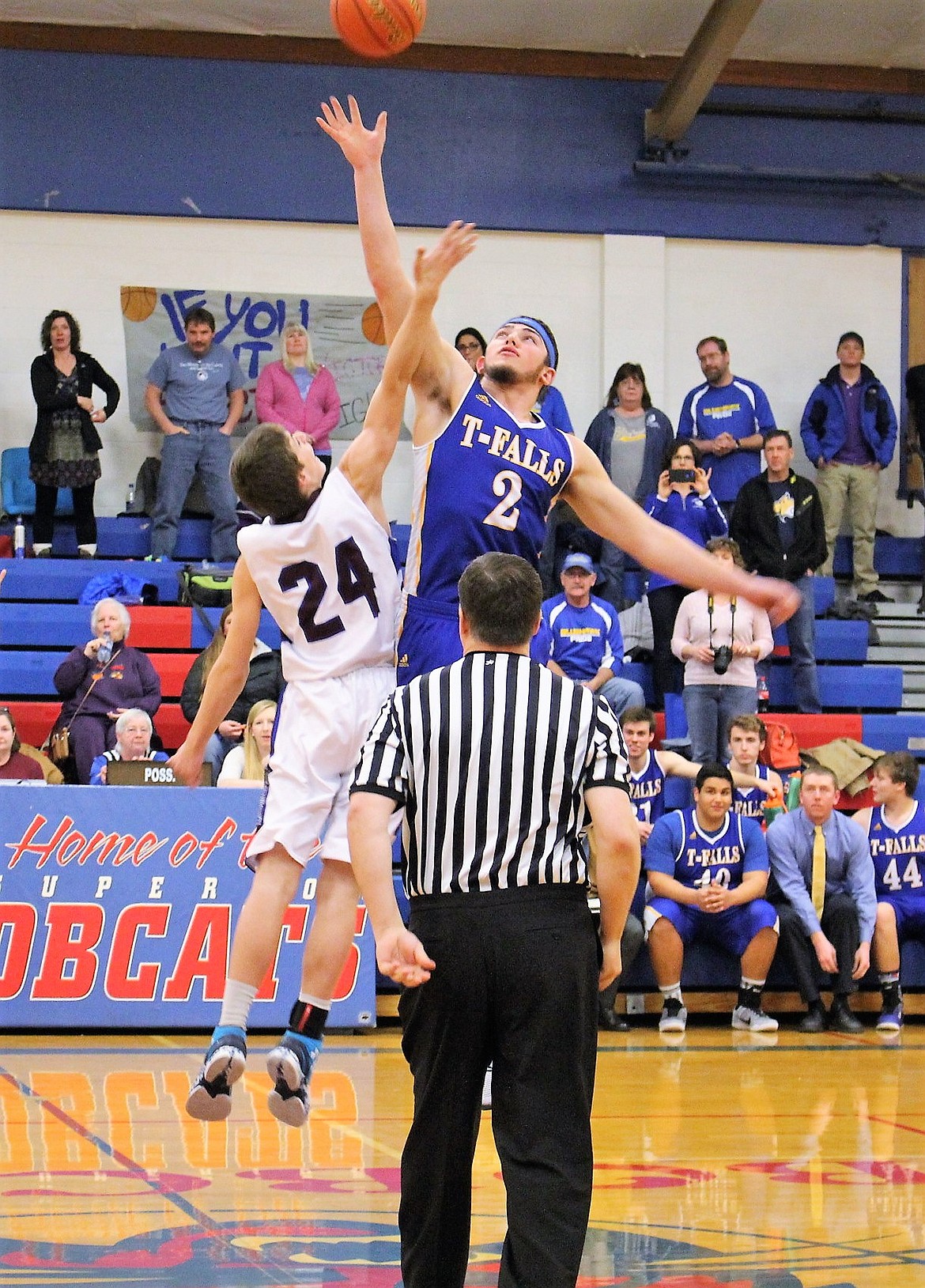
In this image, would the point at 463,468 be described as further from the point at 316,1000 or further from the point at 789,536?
the point at 789,536

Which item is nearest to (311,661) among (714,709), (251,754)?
(251,754)

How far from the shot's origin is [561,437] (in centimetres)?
504

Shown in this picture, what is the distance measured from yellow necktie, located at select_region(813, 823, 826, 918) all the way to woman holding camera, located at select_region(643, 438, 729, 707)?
9.55 feet

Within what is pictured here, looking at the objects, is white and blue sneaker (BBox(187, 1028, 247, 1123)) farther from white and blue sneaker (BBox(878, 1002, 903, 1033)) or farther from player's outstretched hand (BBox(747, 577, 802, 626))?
white and blue sneaker (BBox(878, 1002, 903, 1033))

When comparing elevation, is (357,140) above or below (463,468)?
above

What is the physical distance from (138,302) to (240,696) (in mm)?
6637

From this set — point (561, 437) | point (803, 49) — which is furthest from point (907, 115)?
point (561, 437)

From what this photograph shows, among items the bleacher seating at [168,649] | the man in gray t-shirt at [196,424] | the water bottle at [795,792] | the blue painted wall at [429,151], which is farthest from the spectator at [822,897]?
the blue painted wall at [429,151]

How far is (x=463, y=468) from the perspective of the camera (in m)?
4.74

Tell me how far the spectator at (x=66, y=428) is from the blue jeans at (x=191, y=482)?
23.3 inches

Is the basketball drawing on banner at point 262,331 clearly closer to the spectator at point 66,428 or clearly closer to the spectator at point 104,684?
the spectator at point 66,428

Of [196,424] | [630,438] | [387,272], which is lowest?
[387,272]

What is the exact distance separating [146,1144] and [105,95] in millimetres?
12705

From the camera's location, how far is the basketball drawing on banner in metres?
15.9
